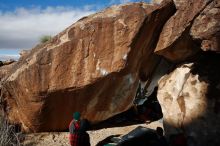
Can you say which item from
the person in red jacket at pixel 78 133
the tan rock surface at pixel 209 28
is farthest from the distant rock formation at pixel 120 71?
the person in red jacket at pixel 78 133

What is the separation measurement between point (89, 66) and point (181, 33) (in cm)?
245

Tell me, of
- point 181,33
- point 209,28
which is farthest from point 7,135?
point 209,28

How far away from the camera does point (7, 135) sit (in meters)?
8.67

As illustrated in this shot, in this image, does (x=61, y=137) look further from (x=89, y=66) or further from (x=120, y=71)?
(x=120, y=71)

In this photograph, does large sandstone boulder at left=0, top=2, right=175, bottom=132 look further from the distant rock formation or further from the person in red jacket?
the person in red jacket

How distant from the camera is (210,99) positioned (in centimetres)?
897

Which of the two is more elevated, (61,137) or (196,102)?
(196,102)

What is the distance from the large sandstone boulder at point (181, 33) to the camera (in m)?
8.89

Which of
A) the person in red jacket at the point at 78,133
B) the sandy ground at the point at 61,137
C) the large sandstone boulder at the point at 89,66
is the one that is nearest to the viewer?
the person in red jacket at the point at 78,133

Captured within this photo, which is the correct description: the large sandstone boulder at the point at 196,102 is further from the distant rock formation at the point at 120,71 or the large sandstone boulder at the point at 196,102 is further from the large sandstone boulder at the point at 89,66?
the large sandstone boulder at the point at 89,66

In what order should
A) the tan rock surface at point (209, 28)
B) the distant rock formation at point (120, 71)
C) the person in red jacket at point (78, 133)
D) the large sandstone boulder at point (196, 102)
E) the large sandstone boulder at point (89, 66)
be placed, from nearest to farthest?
the tan rock surface at point (209, 28), the person in red jacket at point (78, 133), the large sandstone boulder at point (196, 102), the distant rock formation at point (120, 71), the large sandstone boulder at point (89, 66)

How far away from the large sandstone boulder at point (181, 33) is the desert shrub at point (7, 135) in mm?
3946

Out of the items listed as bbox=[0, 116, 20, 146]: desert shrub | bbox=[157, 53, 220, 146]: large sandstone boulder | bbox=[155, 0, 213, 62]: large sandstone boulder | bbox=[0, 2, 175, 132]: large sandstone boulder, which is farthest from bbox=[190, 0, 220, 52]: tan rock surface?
bbox=[0, 116, 20, 146]: desert shrub

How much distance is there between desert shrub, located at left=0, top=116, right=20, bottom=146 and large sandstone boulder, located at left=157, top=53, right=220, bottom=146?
3595 millimetres
